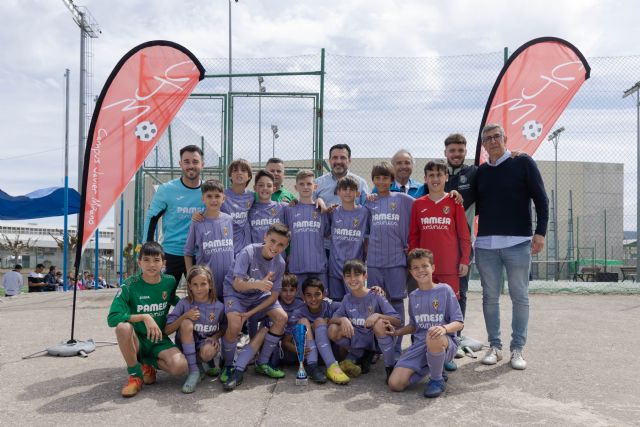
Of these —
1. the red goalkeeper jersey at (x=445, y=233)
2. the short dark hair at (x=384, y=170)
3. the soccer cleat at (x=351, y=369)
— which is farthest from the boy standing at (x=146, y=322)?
the red goalkeeper jersey at (x=445, y=233)

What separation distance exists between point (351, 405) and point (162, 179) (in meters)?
7.65

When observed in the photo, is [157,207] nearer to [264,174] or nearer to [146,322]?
[264,174]

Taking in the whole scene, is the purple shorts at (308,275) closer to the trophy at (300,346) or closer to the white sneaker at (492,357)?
the trophy at (300,346)

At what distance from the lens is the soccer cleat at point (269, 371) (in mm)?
3986

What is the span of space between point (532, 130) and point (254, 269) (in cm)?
417

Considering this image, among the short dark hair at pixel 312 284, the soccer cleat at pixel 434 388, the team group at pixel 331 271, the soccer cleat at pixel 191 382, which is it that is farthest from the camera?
the short dark hair at pixel 312 284

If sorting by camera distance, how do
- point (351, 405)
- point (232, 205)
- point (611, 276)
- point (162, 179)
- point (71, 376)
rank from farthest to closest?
point (611, 276)
point (162, 179)
point (232, 205)
point (71, 376)
point (351, 405)

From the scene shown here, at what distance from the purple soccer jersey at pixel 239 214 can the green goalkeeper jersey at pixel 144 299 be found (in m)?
0.81

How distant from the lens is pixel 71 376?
413cm

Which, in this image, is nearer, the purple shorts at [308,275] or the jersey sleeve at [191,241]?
the jersey sleeve at [191,241]

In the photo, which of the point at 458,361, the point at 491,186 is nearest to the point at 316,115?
the point at 491,186

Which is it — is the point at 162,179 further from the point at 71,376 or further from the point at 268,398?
the point at 268,398

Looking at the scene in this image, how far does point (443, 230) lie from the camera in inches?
168

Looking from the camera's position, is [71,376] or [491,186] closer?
[71,376]
